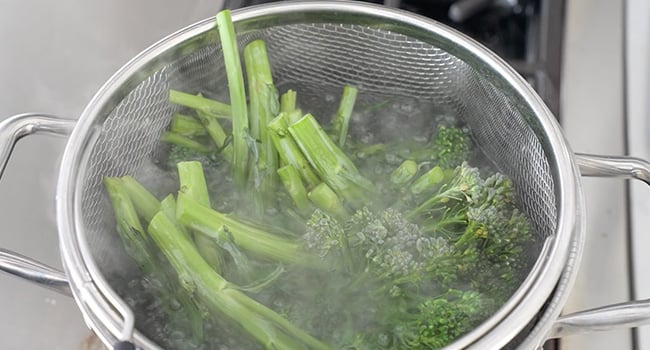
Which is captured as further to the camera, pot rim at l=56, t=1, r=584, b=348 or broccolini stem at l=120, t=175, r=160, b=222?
broccolini stem at l=120, t=175, r=160, b=222

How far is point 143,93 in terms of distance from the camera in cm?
80

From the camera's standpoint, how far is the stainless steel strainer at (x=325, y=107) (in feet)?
2.06

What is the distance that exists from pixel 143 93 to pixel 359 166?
28 centimetres

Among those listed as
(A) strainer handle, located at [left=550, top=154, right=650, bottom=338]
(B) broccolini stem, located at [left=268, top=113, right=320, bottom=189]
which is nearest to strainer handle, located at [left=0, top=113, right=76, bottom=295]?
(B) broccolini stem, located at [left=268, top=113, right=320, bottom=189]

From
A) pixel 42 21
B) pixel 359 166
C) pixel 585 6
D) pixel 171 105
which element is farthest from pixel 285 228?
pixel 585 6

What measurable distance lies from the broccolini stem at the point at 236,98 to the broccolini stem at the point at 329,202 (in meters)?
0.10

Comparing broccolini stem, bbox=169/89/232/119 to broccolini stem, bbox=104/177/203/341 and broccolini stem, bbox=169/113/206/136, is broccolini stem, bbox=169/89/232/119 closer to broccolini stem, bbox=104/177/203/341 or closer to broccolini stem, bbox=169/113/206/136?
broccolini stem, bbox=169/113/206/136

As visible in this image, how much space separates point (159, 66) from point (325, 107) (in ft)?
0.75

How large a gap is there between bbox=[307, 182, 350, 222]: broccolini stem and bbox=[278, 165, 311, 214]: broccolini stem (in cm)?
1

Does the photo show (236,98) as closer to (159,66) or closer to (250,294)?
(159,66)

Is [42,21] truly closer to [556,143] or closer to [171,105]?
[171,105]

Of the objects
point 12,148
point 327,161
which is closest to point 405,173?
point 327,161

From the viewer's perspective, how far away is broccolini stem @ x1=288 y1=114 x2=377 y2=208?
757mm

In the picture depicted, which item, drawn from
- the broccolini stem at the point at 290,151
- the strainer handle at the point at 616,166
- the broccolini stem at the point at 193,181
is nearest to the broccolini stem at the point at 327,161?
the broccolini stem at the point at 290,151
